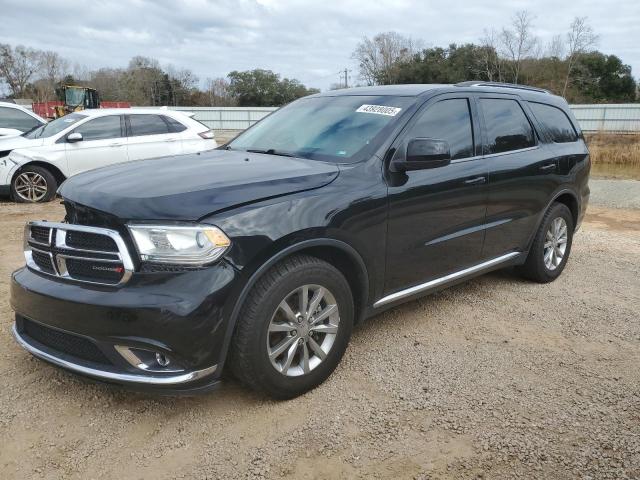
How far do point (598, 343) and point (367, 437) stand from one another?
214 cm

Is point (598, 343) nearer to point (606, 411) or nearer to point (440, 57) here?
point (606, 411)

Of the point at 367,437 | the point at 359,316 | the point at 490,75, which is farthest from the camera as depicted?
the point at 490,75

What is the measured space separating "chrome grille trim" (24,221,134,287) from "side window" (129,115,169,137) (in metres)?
6.72

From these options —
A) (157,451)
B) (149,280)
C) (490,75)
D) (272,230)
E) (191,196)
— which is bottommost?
(157,451)

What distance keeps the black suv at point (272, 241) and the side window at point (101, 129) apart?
575 centimetres

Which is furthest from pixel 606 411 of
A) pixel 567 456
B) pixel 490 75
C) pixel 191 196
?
pixel 490 75

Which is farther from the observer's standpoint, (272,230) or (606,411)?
(606,411)

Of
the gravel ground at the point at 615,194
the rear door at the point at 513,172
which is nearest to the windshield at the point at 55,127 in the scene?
the rear door at the point at 513,172

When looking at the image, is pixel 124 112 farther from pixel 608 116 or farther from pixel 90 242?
pixel 608 116

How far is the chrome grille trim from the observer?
2.56 metres

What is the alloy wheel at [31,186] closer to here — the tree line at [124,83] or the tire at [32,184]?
the tire at [32,184]

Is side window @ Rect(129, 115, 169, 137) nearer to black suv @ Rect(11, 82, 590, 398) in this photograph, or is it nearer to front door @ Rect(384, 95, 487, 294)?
black suv @ Rect(11, 82, 590, 398)

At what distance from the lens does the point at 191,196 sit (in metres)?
2.67

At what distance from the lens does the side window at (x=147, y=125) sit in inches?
366
